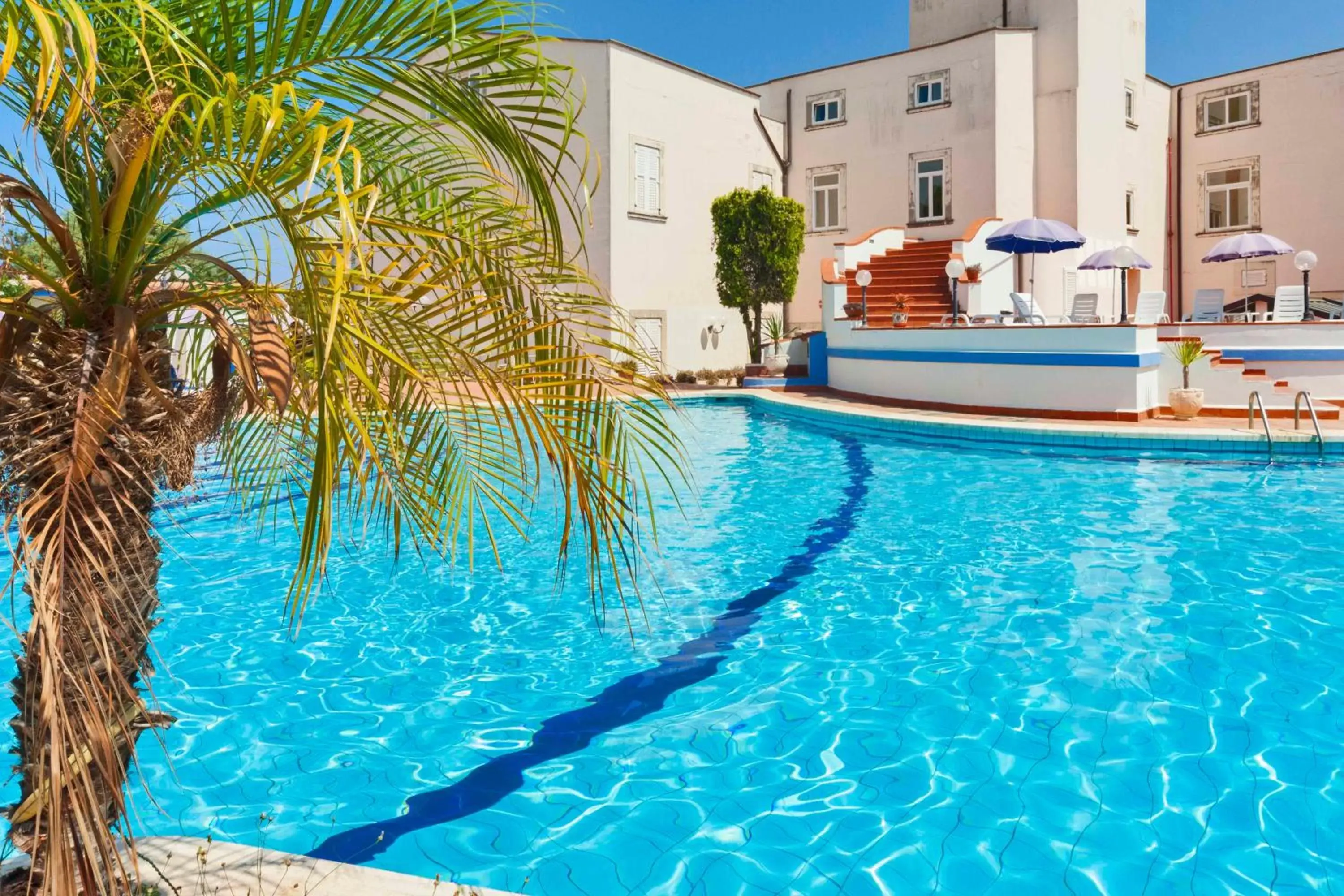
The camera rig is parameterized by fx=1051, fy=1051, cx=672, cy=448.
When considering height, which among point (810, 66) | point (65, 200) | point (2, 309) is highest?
point (810, 66)

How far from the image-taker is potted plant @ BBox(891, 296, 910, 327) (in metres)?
19.2

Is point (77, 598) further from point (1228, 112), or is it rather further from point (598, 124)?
point (1228, 112)

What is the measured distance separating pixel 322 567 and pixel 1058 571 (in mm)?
6504

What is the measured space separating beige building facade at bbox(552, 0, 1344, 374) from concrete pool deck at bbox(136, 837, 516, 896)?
61.8ft

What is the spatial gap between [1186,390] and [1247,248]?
6.86 metres

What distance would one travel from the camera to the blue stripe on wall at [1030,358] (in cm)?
1447

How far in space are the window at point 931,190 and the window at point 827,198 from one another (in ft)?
6.55

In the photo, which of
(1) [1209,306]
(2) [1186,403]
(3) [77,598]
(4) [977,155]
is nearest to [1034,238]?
(1) [1209,306]

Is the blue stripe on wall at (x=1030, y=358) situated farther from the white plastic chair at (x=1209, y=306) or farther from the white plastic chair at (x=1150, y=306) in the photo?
the white plastic chair at (x=1209, y=306)

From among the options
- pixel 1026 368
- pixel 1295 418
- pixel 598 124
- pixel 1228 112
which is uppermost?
pixel 1228 112

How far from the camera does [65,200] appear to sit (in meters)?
2.45

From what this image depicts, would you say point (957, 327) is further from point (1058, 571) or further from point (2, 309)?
point (2, 309)

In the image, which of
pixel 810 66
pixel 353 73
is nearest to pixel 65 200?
pixel 353 73

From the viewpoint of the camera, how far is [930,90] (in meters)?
24.1
